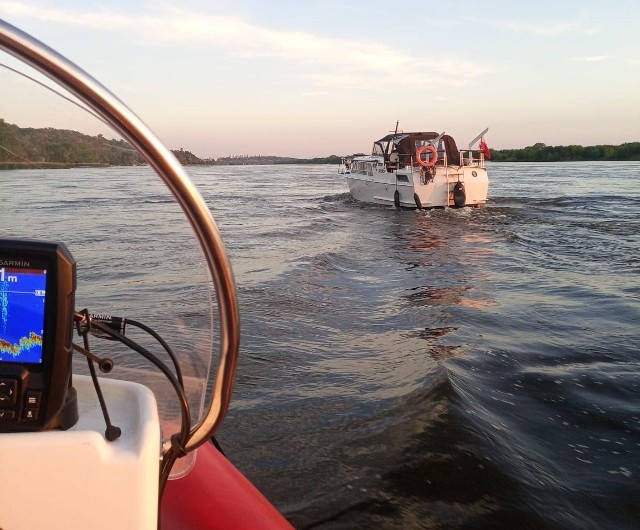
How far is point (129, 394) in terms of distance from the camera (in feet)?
4.59

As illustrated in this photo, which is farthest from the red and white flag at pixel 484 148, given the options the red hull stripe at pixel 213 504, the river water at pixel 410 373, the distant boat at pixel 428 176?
the red hull stripe at pixel 213 504

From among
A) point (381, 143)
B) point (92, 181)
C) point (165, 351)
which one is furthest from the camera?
point (381, 143)

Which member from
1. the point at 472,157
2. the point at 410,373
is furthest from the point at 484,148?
the point at 410,373

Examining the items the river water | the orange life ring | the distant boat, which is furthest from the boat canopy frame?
the river water

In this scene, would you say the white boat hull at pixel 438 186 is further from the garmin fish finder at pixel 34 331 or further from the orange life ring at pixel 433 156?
the garmin fish finder at pixel 34 331

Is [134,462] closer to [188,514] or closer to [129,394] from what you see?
[129,394]

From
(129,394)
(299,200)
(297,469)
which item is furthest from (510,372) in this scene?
(299,200)

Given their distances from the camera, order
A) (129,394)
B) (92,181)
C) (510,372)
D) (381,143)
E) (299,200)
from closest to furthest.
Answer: (129,394) → (92,181) → (510,372) → (381,143) → (299,200)

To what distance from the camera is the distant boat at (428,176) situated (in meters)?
19.5

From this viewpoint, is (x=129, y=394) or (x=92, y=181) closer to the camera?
(x=129, y=394)

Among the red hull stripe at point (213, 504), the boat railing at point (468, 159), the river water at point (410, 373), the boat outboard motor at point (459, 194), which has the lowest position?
the river water at point (410, 373)

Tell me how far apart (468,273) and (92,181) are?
8.33 metres

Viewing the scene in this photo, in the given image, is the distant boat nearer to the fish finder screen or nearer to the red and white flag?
the red and white flag

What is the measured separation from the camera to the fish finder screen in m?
1.13
